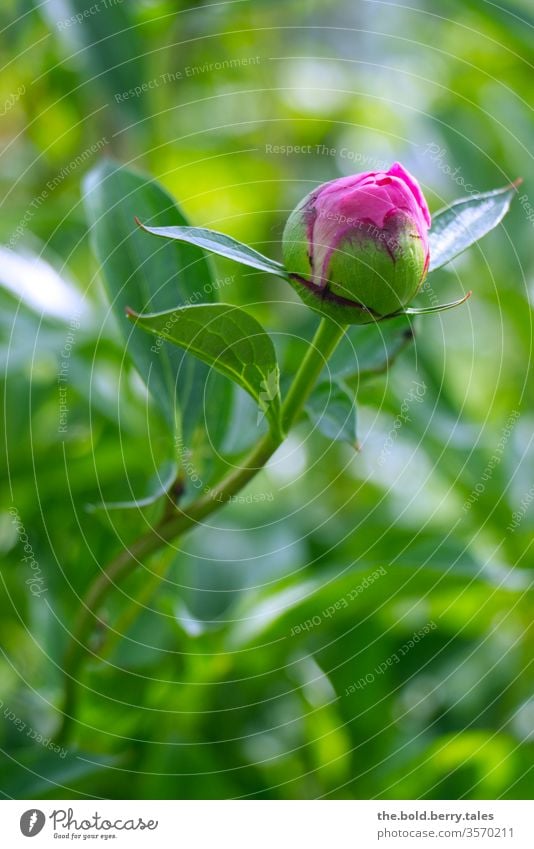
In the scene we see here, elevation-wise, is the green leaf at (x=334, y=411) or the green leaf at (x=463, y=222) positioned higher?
the green leaf at (x=463, y=222)

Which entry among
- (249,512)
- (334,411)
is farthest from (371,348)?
(249,512)

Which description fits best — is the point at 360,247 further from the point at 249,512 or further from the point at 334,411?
the point at 249,512

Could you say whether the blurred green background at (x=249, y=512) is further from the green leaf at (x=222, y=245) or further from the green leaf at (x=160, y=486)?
the green leaf at (x=222, y=245)
